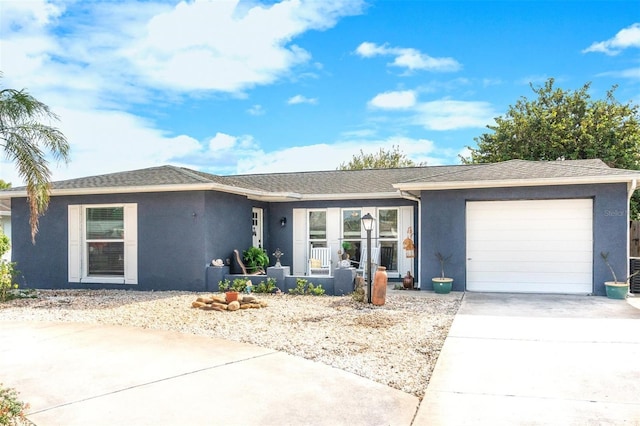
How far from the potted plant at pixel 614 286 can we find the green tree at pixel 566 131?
38.5 ft

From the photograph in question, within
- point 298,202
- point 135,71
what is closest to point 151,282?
point 298,202

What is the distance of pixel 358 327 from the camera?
7.40 meters

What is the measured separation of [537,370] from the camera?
519 cm

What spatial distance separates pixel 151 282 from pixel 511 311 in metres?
8.05

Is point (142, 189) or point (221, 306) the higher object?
point (142, 189)

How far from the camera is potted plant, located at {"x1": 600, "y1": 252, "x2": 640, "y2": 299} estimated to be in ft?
32.2

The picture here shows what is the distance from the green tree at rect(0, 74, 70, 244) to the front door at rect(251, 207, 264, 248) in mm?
5254

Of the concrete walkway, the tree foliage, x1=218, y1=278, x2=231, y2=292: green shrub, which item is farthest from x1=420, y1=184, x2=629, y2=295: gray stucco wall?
the tree foliage

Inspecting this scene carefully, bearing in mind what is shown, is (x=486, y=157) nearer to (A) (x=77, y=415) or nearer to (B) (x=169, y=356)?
(B) (x=169, y=356)

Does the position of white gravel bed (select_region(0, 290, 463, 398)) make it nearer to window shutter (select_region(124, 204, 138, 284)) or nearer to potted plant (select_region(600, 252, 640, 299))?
window shutter (select_region(124, 204, 138, 284))

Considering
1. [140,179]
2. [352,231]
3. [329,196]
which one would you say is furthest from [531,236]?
[140,179]

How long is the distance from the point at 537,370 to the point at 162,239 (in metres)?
8.94

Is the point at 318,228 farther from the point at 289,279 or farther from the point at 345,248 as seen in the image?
the point at 289,279

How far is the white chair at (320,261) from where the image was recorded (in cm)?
1266
